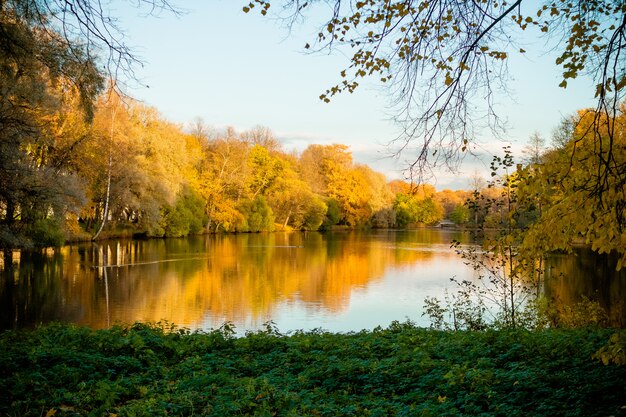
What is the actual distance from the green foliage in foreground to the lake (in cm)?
418

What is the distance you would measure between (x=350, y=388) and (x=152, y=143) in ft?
111

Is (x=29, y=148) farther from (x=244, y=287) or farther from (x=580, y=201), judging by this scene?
(x=580, y=201)

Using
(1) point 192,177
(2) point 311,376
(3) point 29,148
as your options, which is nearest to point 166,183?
(1) point 192,177

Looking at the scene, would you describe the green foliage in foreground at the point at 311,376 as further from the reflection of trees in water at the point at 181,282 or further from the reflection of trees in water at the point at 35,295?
the reflection of trees in water at the point at 181,282

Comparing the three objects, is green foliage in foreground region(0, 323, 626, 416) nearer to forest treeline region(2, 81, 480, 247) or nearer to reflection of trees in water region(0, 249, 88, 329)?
forest treeline region(2, 81, 480, 247)

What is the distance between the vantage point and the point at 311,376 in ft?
18.8

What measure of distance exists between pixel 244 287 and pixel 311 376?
43.6 feet

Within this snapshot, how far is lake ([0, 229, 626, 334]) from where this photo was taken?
13883mm

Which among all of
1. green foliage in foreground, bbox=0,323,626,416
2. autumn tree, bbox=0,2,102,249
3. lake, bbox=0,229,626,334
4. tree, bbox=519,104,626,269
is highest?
autumn tree, bbox=0,2,102,249

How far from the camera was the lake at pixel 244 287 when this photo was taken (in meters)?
13.9

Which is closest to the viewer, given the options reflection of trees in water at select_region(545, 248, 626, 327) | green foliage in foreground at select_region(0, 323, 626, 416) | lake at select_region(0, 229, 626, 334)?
green foliage in foreground at select_region(0, 323, 626, 416)

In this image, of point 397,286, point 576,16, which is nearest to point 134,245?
point 397,286

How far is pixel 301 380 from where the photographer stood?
5500 millimetres

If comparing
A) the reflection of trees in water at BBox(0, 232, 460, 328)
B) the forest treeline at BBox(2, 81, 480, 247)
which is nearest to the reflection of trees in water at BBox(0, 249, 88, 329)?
the reflection of trees in water at BBox(0, 232, 460, 328)
